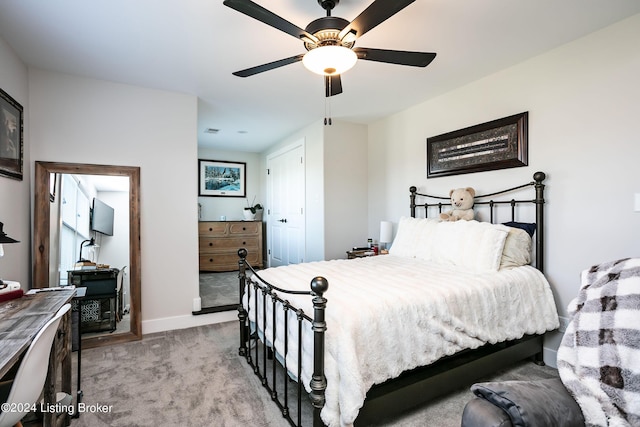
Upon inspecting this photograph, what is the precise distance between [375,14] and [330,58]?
30 cm

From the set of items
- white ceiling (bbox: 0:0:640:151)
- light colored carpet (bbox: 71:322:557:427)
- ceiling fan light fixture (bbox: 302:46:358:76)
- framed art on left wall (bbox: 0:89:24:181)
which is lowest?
light colored carpet (bbox: 71:322:557:427)

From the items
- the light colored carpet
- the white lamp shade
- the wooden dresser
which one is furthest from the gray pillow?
the wooden dresser

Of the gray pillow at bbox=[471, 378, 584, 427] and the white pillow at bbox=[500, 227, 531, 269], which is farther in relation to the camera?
the white pillow at bbox=[500, 227, 531, 269]

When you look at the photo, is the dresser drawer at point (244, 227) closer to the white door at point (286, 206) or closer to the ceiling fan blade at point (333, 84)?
the white door at point (286, 206)

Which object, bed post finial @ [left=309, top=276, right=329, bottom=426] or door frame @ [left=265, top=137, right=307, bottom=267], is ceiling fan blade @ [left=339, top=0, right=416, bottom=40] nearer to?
bed post finial @ [left=309, top=276, right=329, bottom=426]

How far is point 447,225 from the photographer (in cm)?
280

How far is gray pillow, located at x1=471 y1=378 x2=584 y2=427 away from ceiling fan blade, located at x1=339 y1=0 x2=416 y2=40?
154 centimetres

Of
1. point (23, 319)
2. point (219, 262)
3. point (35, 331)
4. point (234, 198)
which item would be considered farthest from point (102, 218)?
point (234, 198)

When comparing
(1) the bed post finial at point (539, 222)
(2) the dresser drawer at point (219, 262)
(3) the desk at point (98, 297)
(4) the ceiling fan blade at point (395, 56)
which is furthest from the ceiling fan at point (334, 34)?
(2) the dresser drawer at point (219, 262)

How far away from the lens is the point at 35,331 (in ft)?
4.21

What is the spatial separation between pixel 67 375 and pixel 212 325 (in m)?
1.55

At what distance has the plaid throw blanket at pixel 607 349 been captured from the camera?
1014 millimetres

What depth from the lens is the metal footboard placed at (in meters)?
1.45

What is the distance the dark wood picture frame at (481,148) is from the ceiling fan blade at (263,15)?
1960 millimetres
